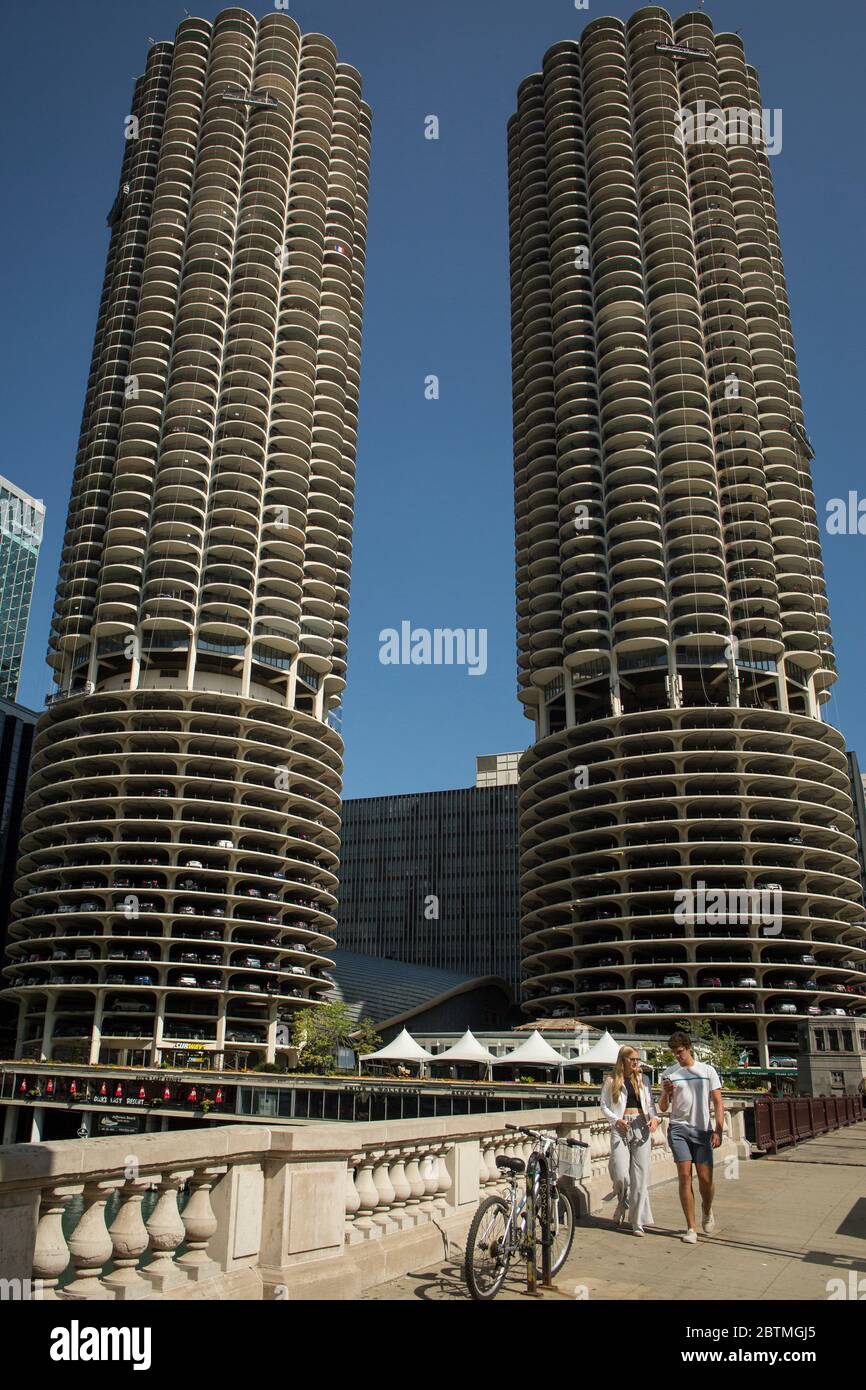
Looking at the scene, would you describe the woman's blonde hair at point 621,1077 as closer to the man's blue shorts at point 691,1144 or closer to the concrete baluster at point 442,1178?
the man's blue shorts at point 691,1144

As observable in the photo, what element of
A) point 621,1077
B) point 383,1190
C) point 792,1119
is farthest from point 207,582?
point 383,1190

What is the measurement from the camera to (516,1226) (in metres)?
10.9

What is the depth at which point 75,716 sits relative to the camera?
112 metres

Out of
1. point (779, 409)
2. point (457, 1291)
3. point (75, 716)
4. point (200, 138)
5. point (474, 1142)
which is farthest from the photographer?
point (200, 138)

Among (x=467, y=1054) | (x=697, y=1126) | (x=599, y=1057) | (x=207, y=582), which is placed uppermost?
(x=207, y=582)

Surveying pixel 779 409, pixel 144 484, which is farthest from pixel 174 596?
pixel 779 409

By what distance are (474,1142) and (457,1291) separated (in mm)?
3326

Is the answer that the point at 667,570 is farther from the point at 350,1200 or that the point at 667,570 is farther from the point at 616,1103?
the point at 350,1200

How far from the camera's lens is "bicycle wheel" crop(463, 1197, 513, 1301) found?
9898 mm

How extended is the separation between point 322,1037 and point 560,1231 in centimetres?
9085

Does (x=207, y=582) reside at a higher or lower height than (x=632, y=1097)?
higher

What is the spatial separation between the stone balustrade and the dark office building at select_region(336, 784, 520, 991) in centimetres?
15370

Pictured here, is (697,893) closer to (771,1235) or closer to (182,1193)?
(771,1235)

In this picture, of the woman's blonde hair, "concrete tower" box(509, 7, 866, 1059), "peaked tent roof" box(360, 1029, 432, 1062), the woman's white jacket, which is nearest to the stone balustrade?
the woman's white jacket
